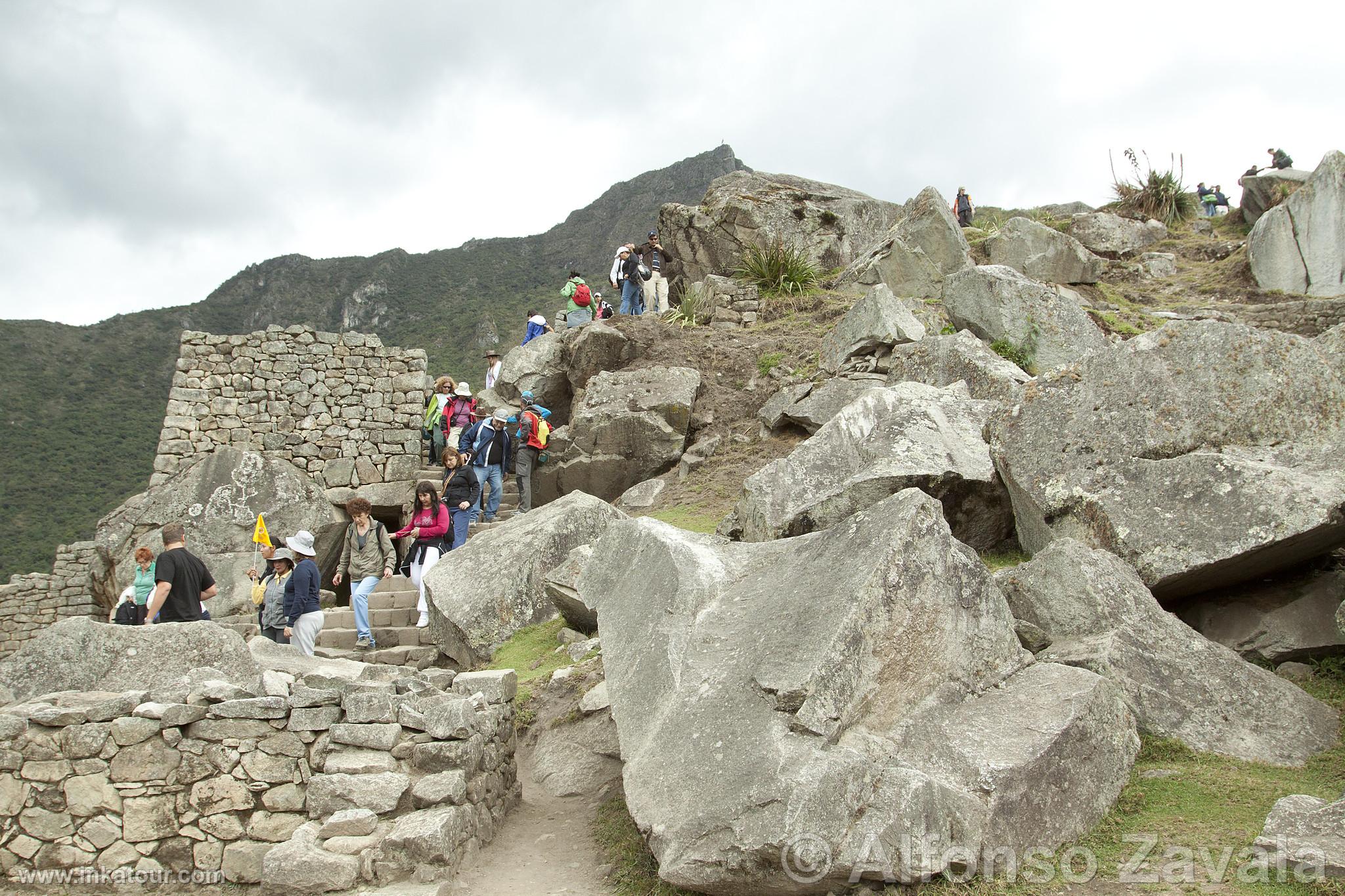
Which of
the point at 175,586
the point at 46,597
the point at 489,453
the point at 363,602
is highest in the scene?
the point at 489,453

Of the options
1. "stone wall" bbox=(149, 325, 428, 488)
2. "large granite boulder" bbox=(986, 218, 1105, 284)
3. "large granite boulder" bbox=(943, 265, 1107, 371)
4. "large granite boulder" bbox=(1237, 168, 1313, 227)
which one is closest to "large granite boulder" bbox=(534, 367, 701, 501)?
"large granite boulder" bbox=(943, 265, 1107, 371)

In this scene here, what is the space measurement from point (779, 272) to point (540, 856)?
15.1 m

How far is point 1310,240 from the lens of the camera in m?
17.0

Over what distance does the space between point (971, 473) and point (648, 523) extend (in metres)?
3.05

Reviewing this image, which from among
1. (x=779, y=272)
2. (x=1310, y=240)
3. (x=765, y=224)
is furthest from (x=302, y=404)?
(x=1310, y=240)

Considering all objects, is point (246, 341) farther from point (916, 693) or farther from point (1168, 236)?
point (1168, 236)

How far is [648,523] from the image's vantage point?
6.97 metres

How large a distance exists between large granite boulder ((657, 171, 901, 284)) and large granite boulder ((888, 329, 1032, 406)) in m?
9.30

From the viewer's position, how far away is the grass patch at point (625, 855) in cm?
498

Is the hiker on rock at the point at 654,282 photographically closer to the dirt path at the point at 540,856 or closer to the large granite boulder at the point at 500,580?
the large granite boulder at the point at 500,580

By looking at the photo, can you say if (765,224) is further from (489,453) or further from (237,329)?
(237,329)

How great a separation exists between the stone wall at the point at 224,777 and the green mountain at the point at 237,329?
27712 mm

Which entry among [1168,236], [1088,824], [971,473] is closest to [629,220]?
[1168,236]

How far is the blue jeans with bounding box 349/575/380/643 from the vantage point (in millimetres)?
10484
